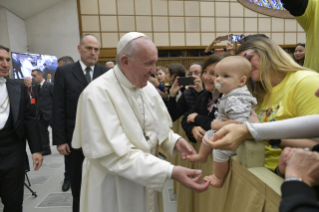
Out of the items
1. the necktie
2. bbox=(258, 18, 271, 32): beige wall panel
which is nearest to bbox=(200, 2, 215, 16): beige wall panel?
bbox=(258, 18, 271, 32): beige wall panel

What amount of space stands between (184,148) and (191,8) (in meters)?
11.2

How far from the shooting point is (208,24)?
11.4 meters

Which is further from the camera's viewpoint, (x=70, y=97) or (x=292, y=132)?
(x=70, y=97)

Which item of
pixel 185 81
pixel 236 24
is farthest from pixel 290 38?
pixel 185 81

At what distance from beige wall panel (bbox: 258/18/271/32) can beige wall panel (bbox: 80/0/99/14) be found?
8595 millimetres

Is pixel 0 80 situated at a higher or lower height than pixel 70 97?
higher

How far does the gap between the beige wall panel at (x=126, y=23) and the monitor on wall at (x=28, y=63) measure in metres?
3.54

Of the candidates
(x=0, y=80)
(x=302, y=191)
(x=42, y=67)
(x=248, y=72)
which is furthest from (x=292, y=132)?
(x=42, y=67)

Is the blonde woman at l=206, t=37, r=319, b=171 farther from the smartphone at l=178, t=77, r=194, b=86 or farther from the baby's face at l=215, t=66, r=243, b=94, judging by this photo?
the smartphone at l=178, t=77, r=194, b=86

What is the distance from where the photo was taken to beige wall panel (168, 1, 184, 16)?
36.2 ft

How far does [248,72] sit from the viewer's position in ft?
4.47

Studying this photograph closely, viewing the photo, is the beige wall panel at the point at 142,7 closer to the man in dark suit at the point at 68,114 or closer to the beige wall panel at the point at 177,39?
the beige wall panel at the point at 177,39

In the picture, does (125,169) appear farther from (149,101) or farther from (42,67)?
(42,67)

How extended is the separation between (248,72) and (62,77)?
1795 millimetres
